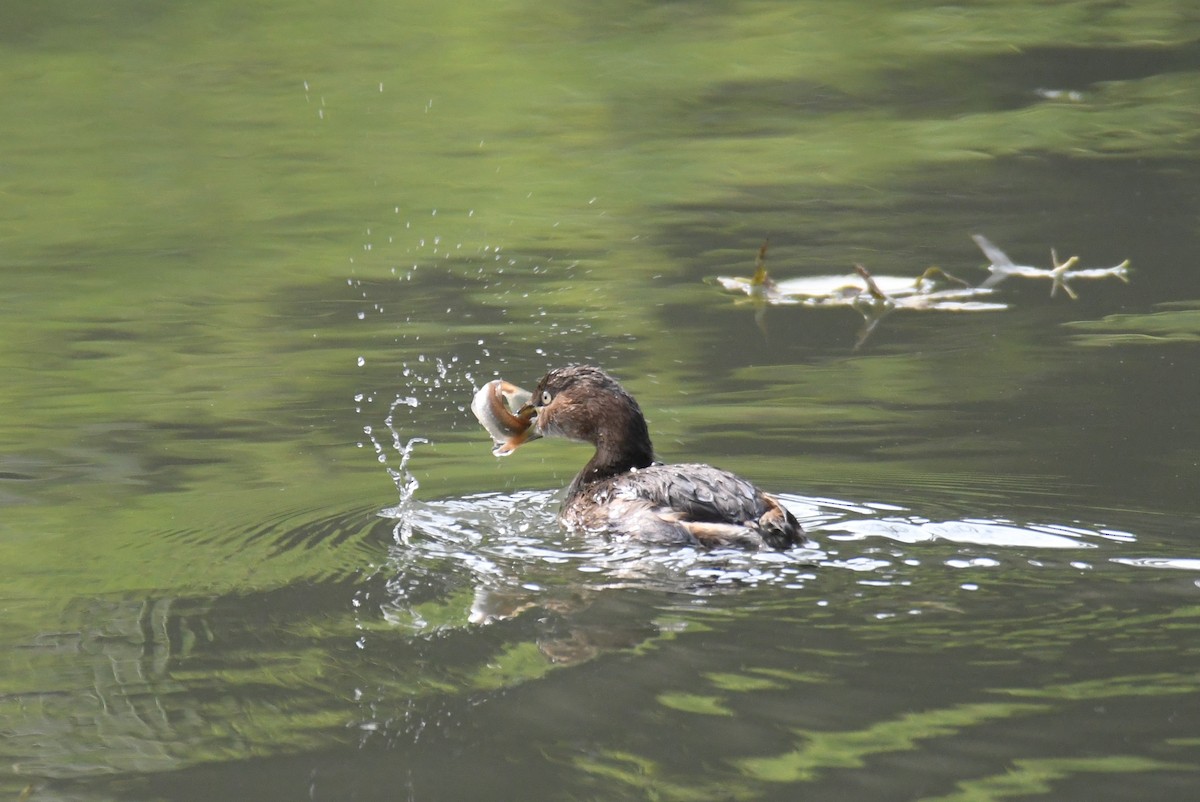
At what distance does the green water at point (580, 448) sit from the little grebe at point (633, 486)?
213mm

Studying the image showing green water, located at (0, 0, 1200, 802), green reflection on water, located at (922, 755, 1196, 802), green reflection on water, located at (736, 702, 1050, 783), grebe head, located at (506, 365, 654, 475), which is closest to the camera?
green reflection on water, located at (922, 755, 1196, 802)

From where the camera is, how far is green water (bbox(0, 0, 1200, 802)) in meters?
4.56

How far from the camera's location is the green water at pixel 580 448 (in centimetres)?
456

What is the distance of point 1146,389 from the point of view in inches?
320

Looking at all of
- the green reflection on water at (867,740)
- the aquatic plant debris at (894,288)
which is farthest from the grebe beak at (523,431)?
the green reflection on water at (867,740)

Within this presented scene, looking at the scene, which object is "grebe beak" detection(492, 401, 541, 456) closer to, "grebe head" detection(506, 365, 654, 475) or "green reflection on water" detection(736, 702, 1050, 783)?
"grebe head" detection(506, 365, 654, 475)

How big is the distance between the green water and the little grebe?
8.4 inches

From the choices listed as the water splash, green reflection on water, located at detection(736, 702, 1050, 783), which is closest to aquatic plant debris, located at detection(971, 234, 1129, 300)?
the water splash

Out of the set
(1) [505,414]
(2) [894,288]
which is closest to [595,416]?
(1) [505,414]

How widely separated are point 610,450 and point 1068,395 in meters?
2.28

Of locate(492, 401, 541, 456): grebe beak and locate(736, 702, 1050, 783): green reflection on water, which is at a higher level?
locate(736, 702, 1050, 783): green reflection on water

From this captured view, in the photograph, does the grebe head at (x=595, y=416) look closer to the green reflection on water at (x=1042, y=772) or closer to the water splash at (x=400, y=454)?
the water splash at (x=400, y=454)

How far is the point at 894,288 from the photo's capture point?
1037 cm

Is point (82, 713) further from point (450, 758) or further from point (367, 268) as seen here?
point (367, 268)
